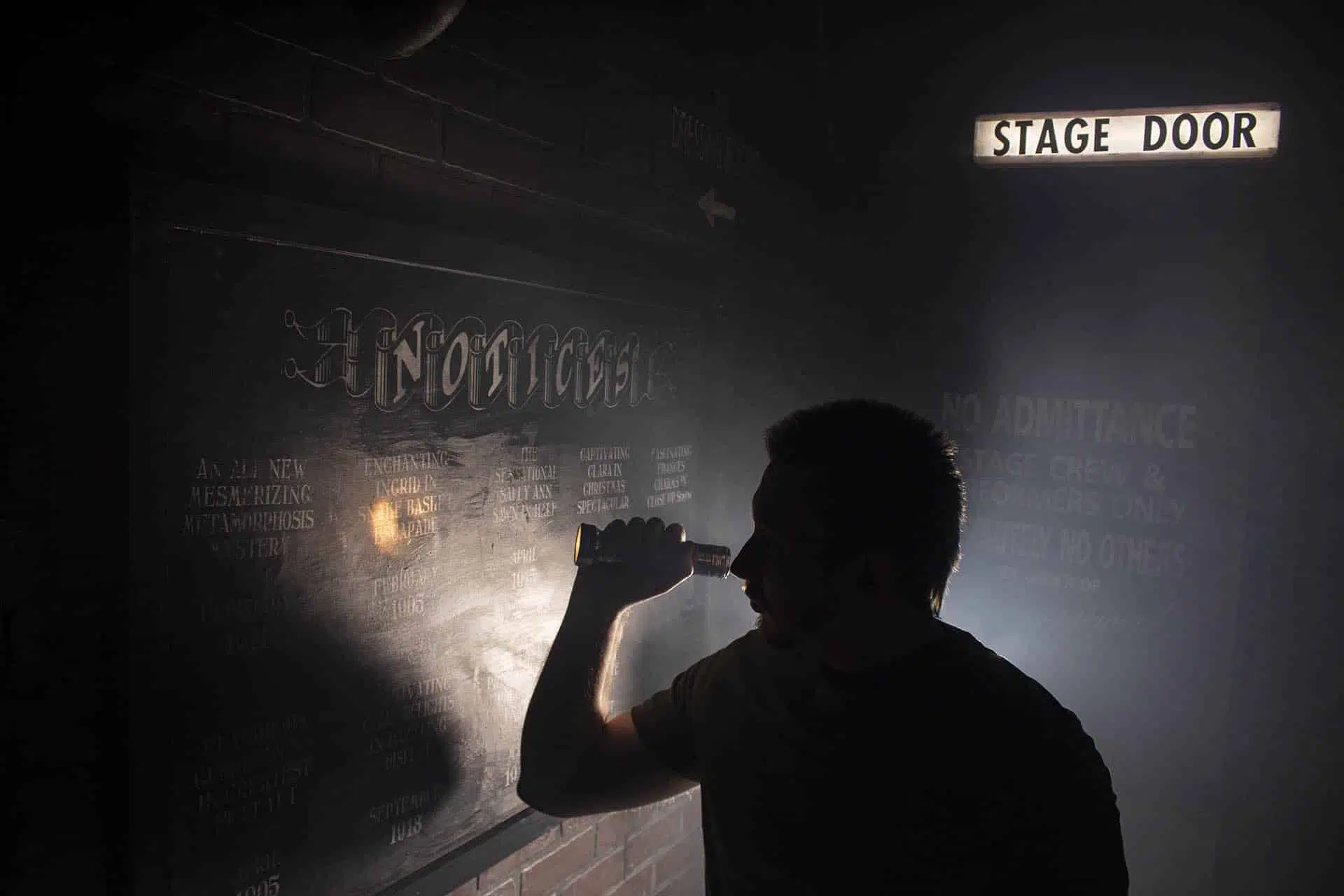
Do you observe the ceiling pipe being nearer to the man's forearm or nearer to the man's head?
the man's head

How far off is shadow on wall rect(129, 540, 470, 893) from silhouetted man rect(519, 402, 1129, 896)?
59 cm

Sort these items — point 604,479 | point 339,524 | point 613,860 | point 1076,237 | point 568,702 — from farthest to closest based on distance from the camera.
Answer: point 1076,237, point 613,860, point 604,479, point 568,702, point 339,524

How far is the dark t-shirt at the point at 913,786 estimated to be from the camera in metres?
1.29

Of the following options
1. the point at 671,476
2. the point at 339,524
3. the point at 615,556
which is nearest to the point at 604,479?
the point at 671,476

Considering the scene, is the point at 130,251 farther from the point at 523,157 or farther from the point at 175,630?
the point at 523,157

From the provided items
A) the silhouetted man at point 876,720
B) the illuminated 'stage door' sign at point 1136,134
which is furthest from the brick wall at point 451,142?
the illuminated 'stage door' sign at point 1136,134

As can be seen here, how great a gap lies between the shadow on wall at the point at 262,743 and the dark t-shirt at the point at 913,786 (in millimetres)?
621

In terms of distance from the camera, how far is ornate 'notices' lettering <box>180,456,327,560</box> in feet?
4.59

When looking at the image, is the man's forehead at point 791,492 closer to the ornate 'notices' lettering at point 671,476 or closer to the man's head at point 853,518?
the man's head at point 853,518

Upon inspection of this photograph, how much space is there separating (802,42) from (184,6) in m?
2.20

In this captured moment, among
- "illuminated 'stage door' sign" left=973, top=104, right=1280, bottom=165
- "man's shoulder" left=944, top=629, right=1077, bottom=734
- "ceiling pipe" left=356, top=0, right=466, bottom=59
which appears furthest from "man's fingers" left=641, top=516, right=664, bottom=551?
"illuminated 'stage door' sign" left=973, top=104, right=1280, bottom=165

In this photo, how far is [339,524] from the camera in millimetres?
1637

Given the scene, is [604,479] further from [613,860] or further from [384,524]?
[613,860]

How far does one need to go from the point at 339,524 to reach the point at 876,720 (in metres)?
0.94
